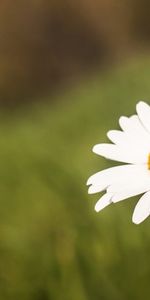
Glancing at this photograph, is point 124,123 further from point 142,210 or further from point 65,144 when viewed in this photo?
point 65,144

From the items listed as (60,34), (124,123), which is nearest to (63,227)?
(124,123)

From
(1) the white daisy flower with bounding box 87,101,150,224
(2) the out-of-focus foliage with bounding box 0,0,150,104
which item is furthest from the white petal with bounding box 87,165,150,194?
(2) the out-of-focus foliage with bounding box 0,0,150,104

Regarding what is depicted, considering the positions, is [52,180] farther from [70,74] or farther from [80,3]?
[80,3]

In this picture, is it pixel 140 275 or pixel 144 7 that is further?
pixel 144 7

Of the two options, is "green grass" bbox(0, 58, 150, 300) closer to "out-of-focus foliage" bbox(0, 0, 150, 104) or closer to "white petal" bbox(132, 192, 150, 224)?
"white petal" bbox(132, 192, 150, 224)

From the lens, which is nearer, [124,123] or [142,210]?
[142,210]

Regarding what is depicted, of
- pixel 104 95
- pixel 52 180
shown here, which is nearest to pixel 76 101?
pixel 104 95
